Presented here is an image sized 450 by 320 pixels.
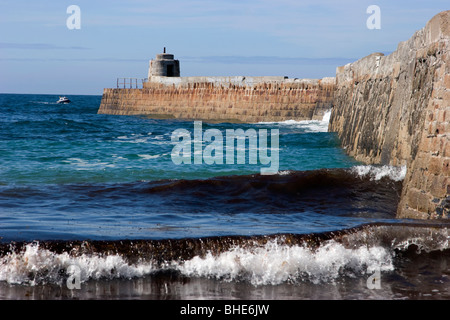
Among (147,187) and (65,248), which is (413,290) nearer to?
(65,248)

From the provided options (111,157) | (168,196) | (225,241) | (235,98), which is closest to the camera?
(225,241)

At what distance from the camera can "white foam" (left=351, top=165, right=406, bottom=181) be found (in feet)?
33.1

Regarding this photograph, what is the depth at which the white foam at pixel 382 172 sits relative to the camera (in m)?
10.1

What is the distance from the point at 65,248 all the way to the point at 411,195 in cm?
451

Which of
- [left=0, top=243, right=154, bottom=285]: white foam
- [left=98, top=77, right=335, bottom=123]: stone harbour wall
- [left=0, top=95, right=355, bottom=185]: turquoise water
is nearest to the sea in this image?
[left=0, top=243, right=154, bottom=285]: white foam

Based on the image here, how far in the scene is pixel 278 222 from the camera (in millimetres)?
7594

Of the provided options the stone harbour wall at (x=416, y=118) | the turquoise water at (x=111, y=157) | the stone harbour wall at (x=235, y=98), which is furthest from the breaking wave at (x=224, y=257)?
the stone harbour wall at (x=235, y=98)

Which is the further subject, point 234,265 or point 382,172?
point 382,172

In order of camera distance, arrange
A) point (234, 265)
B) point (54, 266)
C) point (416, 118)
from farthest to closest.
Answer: point (416, 118)
point (234, 265)
point (54, 266)

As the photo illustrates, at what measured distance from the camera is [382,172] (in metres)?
10.5

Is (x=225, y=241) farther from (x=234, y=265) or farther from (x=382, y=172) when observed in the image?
(x=382, y=172)

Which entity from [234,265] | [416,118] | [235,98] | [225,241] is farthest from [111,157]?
[235,98]

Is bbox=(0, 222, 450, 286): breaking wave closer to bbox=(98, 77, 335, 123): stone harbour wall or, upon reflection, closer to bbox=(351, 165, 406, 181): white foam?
bbox=(351, 165, 406, 181): white foam
